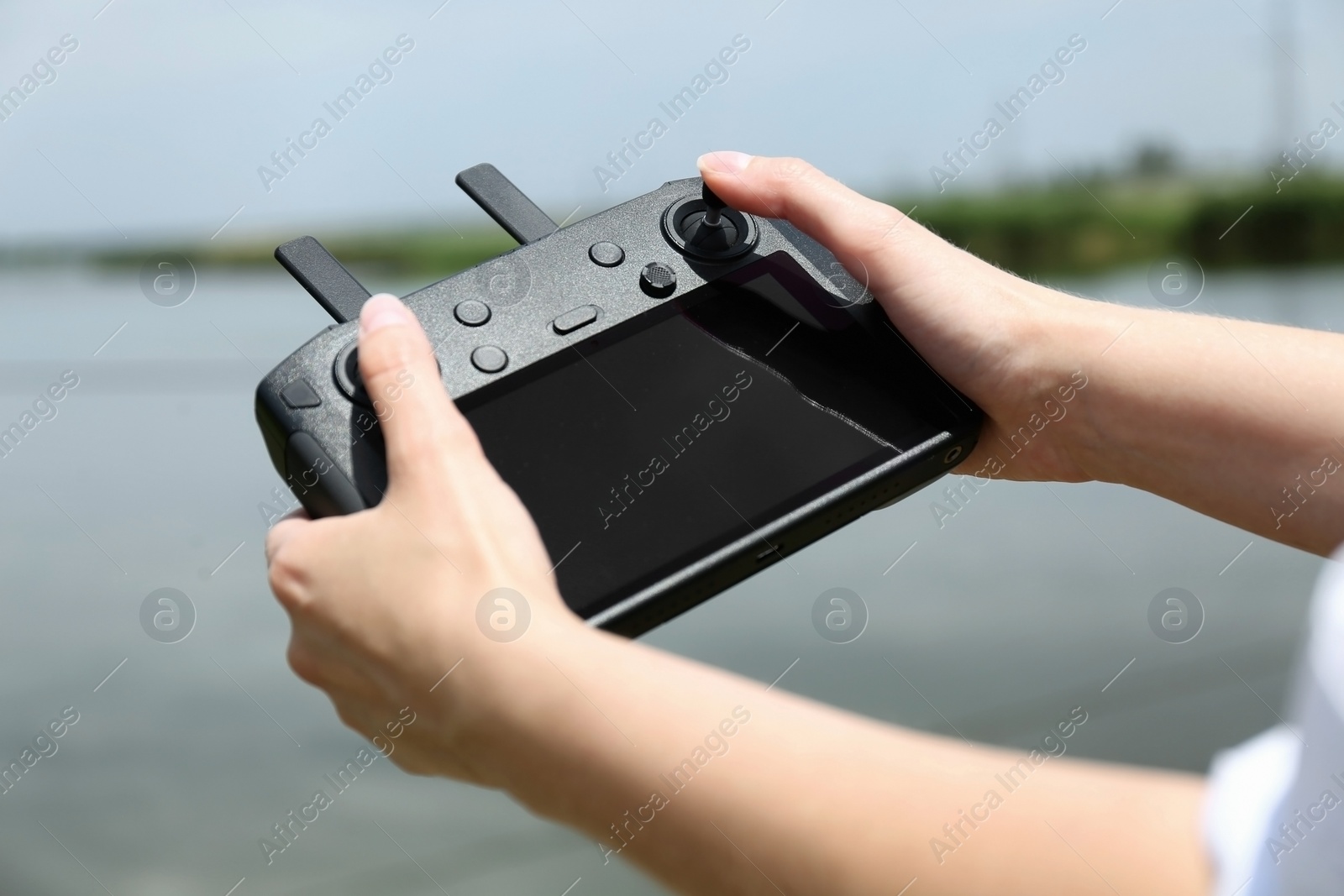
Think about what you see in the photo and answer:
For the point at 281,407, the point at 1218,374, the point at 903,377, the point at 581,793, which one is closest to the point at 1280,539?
the point at 1218,374

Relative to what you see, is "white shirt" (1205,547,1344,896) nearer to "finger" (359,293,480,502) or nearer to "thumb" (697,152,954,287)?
"finger" (359,293,480,502)

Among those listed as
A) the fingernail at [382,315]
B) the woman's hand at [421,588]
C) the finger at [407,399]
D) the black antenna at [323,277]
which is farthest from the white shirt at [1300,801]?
the black antenna at [323,277]

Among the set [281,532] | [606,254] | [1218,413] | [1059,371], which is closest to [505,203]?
[606,254]

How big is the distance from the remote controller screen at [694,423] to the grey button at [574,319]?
0.06ft

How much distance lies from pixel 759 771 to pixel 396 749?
0.25 meters

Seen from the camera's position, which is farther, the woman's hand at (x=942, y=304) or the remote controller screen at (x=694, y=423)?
the woman's hand at (x=942, y=304)

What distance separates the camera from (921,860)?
389 mm

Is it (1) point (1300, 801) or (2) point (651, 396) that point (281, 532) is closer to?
(2) point (651, 396)

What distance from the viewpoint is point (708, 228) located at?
837mm

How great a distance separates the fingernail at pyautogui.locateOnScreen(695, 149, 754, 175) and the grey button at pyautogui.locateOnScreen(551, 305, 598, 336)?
169 millimetres

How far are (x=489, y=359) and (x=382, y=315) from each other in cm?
10

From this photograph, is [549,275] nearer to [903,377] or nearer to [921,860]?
[903,377]

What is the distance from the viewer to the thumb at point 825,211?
0.86m

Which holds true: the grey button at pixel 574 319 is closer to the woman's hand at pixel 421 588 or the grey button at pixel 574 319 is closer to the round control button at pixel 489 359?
the round control button at pixel 489 359
